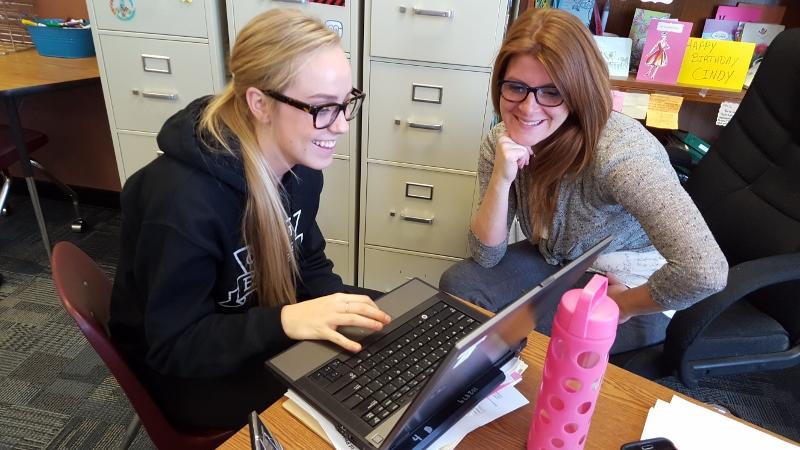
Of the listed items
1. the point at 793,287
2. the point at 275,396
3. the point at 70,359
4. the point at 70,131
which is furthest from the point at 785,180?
the point at 70,131

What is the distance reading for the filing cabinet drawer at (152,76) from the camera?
191 centimetres

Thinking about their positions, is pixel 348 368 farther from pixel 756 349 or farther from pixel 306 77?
pixel 756 349

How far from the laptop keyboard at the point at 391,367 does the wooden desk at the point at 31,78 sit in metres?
1.73

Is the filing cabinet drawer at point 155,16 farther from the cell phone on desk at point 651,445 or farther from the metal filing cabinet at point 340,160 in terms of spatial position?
the cell phone on desk at point 651,445

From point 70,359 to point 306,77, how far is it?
1.48 metres

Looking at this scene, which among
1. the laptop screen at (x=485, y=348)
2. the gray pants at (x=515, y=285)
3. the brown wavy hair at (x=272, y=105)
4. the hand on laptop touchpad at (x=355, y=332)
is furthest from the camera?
the gray pants at (x=515, y=285)

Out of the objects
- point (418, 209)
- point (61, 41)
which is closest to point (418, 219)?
point (418, 209)

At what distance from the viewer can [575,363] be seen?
59 centimetres

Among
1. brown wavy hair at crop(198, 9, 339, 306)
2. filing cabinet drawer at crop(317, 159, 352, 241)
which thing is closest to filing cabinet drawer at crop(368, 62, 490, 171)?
filing cabinet drawer at crop(317, 159, 352, 241)

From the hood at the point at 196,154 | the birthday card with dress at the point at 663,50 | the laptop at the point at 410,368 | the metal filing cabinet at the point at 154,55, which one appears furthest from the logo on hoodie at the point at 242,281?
the birthday card with dress at the point at 663,50

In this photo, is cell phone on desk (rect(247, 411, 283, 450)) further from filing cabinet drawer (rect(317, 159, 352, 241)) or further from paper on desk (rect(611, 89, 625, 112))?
paper on desk (rect(611, 89, 625, 112))

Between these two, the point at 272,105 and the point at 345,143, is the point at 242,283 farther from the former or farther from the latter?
the point at 345,143

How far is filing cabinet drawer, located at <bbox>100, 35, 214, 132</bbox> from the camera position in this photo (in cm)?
191

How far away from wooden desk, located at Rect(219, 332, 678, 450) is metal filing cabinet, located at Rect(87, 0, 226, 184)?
1498 millimetres
